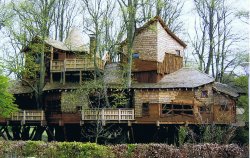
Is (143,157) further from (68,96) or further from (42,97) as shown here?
(42,97)

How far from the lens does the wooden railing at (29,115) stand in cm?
3681

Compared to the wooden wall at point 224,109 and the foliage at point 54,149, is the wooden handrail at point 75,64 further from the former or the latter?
the foliage at point 54,149

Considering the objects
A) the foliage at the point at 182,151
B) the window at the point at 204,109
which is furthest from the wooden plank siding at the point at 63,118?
the foliage at the point at 182,151

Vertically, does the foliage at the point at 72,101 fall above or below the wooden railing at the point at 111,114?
above

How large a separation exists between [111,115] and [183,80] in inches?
252

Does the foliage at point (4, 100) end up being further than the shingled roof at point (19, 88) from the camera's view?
No

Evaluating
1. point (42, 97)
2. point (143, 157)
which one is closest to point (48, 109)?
point (42, 97)

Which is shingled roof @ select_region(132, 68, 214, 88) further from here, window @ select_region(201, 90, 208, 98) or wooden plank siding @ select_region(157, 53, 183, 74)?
window @ select_region(201, 90, 208, 98)

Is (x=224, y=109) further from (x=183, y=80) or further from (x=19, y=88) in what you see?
(x=19, y=88)

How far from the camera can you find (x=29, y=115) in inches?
1454

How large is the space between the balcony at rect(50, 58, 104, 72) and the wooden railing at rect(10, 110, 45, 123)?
12.8 feet

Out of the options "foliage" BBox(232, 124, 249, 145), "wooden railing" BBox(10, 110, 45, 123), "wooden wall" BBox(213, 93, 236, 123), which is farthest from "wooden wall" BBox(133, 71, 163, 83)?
"wooden railing" BBox(10, 110, 45, 123)

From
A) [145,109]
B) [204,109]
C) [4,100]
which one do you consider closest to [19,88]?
[4,100]

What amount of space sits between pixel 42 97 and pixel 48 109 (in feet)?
4.29
